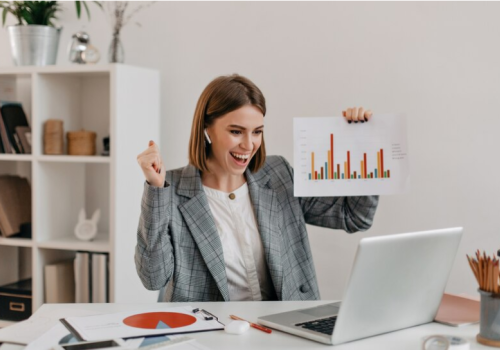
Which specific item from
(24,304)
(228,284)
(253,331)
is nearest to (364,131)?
(228,284)

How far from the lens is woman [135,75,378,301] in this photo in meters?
2.02

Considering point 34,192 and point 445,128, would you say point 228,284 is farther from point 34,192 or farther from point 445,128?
point 34,192

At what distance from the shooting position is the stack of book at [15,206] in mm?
3242

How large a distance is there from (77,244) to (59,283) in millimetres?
248

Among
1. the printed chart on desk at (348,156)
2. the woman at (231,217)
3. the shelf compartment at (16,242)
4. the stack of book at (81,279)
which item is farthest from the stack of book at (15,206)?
the printed chart on desk at (348,156)

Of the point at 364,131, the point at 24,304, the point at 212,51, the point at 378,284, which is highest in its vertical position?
the point at 212,51

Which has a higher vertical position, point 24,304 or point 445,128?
point 445,128

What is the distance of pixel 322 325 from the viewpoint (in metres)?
1.54

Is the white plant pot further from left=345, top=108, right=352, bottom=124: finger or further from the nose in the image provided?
left=345, top=108, right=352, bottom=124: finger

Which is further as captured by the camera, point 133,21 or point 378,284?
point 133,21

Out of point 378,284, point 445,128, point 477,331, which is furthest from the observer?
point 445,128

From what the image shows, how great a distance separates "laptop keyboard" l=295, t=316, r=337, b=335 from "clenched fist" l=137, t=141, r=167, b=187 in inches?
24.7

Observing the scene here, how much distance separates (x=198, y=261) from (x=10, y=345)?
2.44ft

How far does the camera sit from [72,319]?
1549 millimetres
